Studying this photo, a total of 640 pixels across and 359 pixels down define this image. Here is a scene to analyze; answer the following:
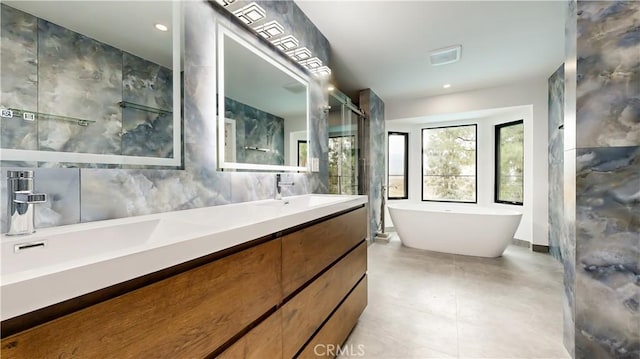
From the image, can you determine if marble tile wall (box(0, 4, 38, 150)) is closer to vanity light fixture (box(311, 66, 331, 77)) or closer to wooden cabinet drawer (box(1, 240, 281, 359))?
wooden cabinet drawer (box(1, 240, 281, 359))

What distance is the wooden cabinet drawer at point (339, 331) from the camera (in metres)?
1.23

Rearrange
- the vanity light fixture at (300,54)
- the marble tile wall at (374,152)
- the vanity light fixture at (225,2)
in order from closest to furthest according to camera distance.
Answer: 1. the vanity light fixture at (225,2)
2. the vanity light fixture at (300,54)
3. the marble tile wall at (374,152)

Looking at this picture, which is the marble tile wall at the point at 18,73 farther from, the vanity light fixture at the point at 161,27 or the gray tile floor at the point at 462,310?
the gray tile floor at the point at 462,310

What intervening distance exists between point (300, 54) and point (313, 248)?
1524mm

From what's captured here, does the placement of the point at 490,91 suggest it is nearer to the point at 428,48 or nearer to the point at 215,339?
the point at 428,48

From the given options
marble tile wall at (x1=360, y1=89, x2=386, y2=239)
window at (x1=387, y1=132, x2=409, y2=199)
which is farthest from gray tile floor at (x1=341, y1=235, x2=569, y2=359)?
window at (x1=387, y1=132, x2=409, y2=199)

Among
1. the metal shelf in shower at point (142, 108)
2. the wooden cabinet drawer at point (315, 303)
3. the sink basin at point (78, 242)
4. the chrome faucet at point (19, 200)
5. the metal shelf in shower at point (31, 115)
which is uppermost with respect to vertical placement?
the metal shelf in shower at point (142, 108)

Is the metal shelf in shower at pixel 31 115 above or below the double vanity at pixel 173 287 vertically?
above

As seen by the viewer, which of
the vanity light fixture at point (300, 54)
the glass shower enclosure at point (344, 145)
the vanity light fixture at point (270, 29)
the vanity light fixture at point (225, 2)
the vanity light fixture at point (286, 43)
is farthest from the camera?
the glass shower enclosure at point (344, 145)

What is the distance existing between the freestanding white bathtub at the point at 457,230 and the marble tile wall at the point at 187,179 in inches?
104

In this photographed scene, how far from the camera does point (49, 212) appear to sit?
0.76m

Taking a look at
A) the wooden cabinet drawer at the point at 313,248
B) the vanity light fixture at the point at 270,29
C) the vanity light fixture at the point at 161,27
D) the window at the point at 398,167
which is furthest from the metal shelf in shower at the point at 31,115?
the window at the point at 398,167

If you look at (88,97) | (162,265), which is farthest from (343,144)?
(162,265)

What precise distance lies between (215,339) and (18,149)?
778mm
